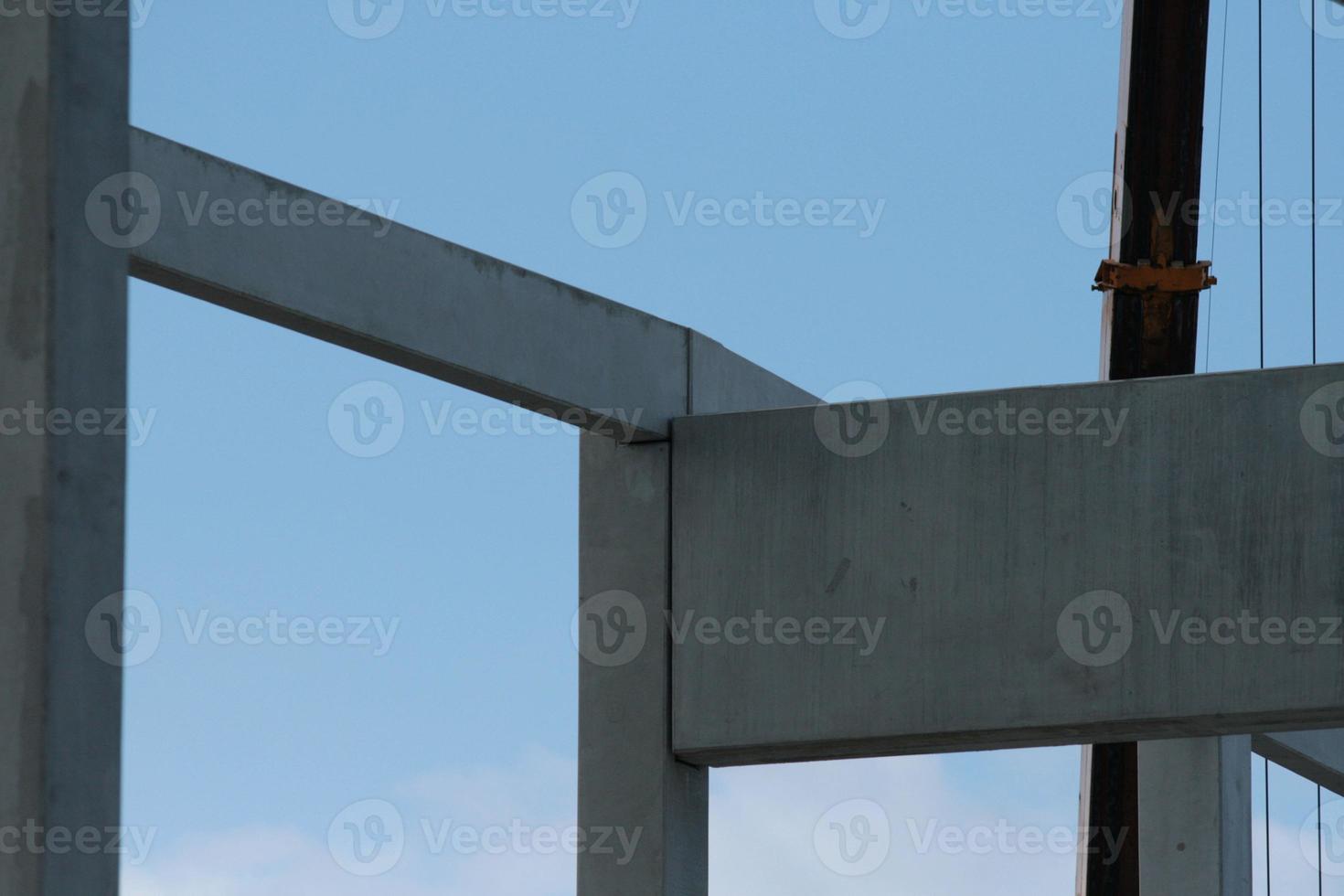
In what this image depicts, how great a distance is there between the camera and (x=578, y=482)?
1266cm

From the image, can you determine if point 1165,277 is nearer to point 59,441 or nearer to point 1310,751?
point 1310,751

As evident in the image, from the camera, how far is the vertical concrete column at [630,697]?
1186 cm

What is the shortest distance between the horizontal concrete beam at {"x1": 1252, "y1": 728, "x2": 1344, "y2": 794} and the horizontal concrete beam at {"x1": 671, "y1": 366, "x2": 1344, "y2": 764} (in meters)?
3.47

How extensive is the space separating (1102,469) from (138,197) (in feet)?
16.1

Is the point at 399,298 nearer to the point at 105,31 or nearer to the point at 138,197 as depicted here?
the point at 138,197

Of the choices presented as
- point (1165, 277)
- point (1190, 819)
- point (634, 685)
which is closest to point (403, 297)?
point (634, 685)

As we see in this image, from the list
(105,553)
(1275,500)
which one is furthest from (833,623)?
(105,553)

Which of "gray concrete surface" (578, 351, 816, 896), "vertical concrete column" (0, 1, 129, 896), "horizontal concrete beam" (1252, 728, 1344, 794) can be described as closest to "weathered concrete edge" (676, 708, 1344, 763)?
"gray concrete surface" (578, 351, 816, 896)

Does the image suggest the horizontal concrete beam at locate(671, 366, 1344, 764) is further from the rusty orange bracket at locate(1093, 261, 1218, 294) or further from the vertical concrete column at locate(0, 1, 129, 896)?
the vertical concrete column at locate(0, 1, 129, 896)

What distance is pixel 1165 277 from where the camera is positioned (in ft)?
47.3

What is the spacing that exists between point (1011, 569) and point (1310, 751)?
14.3 ft

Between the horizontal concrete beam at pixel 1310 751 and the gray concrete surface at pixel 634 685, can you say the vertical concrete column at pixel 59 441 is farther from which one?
the horizontal concrete beam at pixel 1310 751

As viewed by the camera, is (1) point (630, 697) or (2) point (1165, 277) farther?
(2) point (1165, 277)

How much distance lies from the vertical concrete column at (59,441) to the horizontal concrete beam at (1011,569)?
6.93 meters
